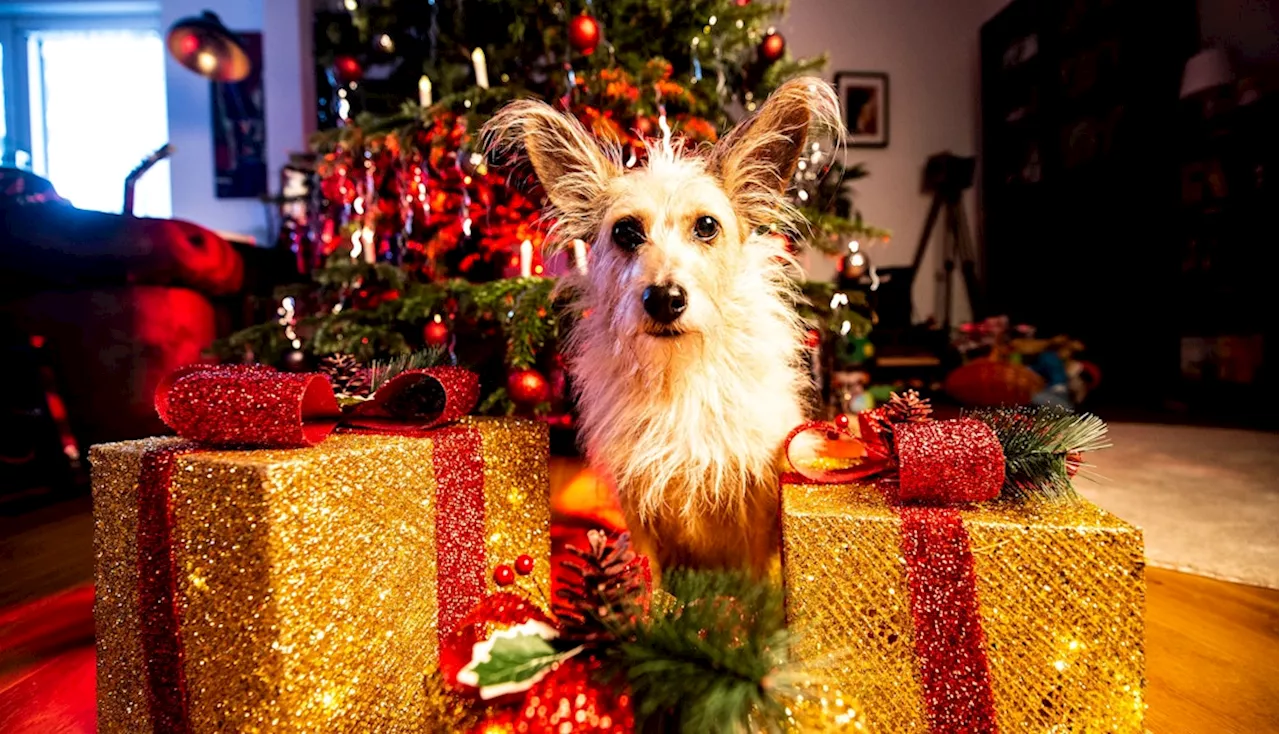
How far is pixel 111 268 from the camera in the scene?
2074mm

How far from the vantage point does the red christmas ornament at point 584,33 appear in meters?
1.71

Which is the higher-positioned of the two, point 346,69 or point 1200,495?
point 346,69

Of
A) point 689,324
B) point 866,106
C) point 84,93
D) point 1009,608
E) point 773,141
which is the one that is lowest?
point 1009,608

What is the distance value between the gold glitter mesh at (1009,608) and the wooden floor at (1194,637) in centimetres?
30

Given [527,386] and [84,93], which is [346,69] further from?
[84,93]

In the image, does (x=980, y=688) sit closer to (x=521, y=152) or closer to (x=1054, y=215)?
(x=521, y=152)

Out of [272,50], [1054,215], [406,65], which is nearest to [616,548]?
[406,65]

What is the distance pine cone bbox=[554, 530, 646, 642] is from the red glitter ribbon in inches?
11.7

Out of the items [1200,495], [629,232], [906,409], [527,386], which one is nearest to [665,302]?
[629,232]

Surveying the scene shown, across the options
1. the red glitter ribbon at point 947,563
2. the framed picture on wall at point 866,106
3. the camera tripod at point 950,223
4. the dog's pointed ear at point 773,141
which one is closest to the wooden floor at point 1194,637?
the red glitter ribbon at point 947,563

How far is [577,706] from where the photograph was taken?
21.8 inches

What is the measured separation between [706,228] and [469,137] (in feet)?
3.48

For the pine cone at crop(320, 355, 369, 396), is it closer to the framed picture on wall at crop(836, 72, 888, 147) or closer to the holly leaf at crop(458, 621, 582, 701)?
the holly leaf at crop(458, 621, 582, 701)

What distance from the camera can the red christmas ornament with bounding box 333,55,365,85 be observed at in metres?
2.18
